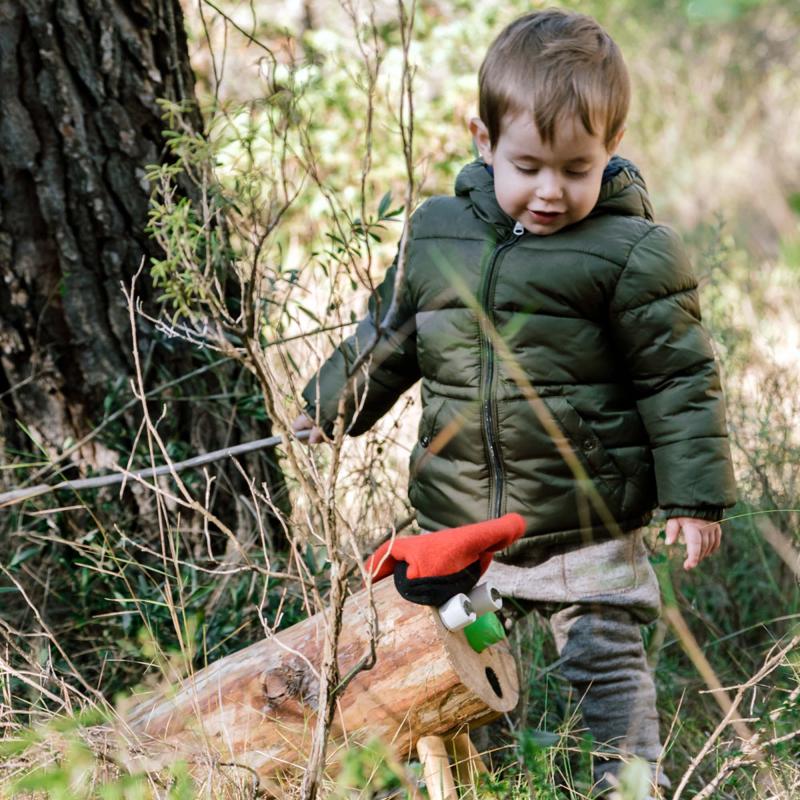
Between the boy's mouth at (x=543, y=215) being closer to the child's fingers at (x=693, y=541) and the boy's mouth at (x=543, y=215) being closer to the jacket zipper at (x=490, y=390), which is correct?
the jacket zipper at (x=490, y=390)

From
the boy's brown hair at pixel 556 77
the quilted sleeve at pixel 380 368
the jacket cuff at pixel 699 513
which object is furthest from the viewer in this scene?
the quilted sleeve at pixel 380 368

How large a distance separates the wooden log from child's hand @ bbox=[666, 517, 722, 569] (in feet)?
1.54

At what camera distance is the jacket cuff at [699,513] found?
7.25 feet

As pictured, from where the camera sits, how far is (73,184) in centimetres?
287

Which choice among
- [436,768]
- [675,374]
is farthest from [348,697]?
[675,374]

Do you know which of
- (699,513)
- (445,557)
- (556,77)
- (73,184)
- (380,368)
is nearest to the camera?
(445,557)

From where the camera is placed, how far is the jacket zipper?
7.53 feet

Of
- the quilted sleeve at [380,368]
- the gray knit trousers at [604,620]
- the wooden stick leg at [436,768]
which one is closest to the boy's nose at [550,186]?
the quilted sleeve at [380,368]

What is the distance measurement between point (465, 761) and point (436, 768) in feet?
0.48

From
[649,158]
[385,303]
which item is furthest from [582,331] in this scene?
[649,158]

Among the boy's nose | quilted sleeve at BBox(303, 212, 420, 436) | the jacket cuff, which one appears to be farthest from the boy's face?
the jacket cuff

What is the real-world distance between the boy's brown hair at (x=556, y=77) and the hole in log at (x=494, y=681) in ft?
3.60

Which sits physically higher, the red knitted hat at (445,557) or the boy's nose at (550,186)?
the boy's nose at (550,186)

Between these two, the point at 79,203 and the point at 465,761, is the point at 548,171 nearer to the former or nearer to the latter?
the point at 465,761
